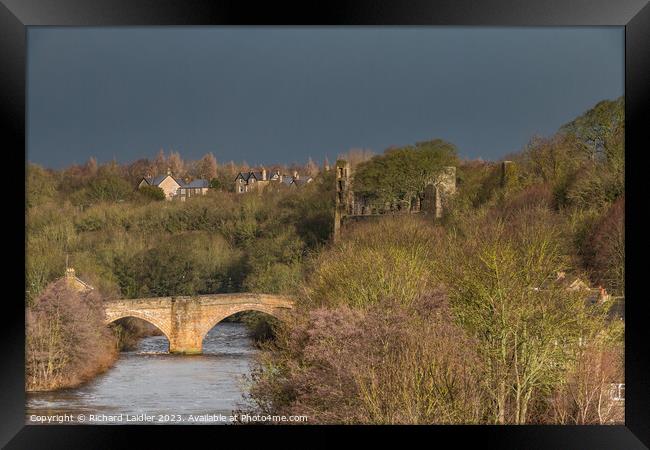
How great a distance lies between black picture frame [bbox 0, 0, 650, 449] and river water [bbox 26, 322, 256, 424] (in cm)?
441

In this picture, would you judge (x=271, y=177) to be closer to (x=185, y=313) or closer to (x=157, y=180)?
(x=157, y=180)

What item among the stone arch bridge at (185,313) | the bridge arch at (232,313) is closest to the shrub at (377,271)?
the bridge arch at (232,313)

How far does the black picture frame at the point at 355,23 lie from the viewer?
28.5 feet

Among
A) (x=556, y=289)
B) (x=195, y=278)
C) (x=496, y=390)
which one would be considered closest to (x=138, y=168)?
(x=195, y=278)

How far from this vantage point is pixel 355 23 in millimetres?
8594

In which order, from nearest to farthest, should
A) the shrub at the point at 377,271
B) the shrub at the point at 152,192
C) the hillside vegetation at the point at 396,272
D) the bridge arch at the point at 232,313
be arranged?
the hillside vegetation at the point at 396,272 → the shrub at the point at 377,271 → the shrub at the point at 152,192 → the bridge arch at the point at 232,313

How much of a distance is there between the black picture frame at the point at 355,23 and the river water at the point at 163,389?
441 centimetres

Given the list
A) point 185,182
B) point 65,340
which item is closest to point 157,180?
point 185,182

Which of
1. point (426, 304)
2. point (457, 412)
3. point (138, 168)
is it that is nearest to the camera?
point (457, 412)

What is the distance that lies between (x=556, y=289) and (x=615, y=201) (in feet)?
17.8

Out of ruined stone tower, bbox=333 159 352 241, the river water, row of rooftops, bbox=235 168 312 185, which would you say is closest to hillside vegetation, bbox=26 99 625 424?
ruined stone tower, bbox=333 159 352 241

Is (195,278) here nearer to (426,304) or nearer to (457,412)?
(426,304)

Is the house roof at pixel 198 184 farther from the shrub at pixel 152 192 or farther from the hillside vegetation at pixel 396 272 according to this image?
the shrub at pixel 152 192

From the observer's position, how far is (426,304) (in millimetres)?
13445
